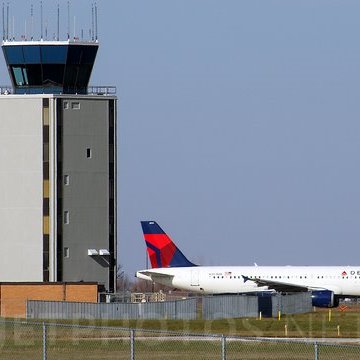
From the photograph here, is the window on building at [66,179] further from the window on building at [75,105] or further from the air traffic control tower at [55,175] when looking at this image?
the window on building at [75,105]

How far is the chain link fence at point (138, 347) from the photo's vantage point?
38.8 m

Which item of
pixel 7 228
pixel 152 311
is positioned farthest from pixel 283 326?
pixel 7 228

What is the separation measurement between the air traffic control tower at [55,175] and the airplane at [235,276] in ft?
72.2

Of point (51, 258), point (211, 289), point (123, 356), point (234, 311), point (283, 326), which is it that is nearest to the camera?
point (123, 356)

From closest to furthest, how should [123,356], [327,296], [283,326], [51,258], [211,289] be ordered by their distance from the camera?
[123,356], [283,326], [51,258], [327,296], [211,289]

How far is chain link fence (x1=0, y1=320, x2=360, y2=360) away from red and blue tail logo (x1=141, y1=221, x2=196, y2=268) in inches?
2057

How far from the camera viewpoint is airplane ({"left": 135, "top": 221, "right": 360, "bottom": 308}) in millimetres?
96625

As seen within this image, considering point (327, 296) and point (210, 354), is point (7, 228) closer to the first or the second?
point (327, 296)

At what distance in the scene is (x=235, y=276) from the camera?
10000 cm

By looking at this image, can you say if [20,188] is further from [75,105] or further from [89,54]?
[89,54]

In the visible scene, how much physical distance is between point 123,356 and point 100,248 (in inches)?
1493

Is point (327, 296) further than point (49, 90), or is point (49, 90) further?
point (327, 296)

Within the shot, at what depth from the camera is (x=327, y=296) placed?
92812mm

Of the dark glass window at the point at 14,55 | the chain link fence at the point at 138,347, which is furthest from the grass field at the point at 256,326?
the dark glass window at the point at 14,55
